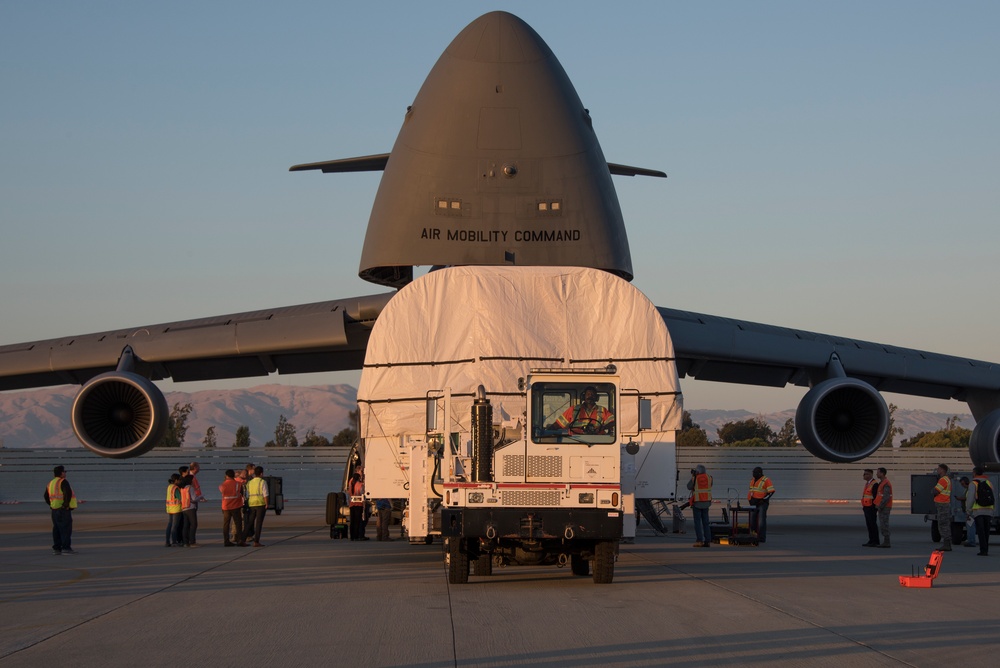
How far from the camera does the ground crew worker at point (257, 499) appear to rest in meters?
19.3

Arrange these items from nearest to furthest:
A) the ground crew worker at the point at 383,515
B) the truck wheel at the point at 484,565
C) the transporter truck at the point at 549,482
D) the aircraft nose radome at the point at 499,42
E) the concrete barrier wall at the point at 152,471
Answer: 1. the transporter truck at the point at 549,482
2. the truck wheel at the point at 484,565
3. the ground crew worker at the point at 383,515
4. the aircraft nose radome at the point at 499,42
5. the concrete barrier wall at the point at 152,471

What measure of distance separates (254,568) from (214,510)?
73.1ft

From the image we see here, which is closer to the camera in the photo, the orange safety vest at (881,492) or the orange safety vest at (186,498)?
the orange safety vest at (186,498)

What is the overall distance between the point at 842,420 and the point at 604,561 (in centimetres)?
905

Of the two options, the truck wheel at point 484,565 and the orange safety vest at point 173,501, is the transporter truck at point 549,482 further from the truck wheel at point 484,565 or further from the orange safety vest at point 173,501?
the orange safety vest at point 173,501

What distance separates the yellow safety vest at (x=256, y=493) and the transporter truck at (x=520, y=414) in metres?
5.46

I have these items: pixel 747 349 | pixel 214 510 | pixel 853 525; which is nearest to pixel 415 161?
pixel 747 349

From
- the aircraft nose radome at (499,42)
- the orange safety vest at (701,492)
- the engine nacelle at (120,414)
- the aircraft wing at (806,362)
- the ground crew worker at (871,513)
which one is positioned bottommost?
the ground crew worker at (871,513)

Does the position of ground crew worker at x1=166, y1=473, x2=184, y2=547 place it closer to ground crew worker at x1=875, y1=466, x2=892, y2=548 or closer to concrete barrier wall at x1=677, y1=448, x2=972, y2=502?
ground crew worker at x1=875, y1=466, x2=892, y2=548

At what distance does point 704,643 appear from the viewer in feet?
28.3

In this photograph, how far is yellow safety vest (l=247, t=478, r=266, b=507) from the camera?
63.5 ft

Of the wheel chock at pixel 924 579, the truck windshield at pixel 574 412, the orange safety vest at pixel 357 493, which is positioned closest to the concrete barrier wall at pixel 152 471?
the orange safety vest at pixel 357 493

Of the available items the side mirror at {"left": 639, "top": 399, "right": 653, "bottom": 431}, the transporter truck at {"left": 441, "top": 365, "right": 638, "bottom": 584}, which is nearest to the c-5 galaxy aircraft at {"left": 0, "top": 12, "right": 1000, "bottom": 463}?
the side mirror at {"left": 639, "top": 399, "right": 653, "bottom": 431}

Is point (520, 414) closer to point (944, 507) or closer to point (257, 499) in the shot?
point (257, 499)
